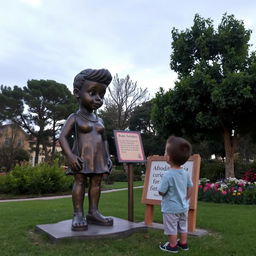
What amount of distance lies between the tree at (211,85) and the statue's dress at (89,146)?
26.5ft

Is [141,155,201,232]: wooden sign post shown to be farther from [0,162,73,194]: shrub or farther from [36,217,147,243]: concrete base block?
[0,162,73,194]: shrub

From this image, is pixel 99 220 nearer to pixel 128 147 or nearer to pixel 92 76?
pixel 128 147

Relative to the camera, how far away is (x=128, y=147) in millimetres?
6367

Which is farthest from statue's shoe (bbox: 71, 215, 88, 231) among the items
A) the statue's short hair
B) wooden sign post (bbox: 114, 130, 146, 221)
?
the statue's short hair

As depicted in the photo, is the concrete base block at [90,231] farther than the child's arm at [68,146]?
No

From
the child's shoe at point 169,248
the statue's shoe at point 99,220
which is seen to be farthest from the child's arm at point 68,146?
the child's shoe at point 169,248

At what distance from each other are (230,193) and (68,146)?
21.8 feet

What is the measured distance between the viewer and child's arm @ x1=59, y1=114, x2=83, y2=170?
4848mm

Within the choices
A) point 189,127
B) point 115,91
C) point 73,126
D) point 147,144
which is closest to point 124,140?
point 73,126

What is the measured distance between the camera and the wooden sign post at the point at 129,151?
6.21 m

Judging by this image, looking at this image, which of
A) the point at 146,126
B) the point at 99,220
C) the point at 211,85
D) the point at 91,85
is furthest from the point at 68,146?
the point at 146,126

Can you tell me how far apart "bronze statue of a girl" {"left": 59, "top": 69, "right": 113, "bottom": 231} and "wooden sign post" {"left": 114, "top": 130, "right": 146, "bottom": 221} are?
2.77 ft

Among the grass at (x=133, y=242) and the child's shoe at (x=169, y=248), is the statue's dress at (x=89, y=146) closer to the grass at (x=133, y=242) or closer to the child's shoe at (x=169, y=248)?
the grass at (x=133, y=242)

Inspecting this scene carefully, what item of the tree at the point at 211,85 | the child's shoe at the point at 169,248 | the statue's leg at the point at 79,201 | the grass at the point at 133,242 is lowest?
the grass at the point at 133,242
